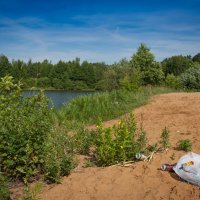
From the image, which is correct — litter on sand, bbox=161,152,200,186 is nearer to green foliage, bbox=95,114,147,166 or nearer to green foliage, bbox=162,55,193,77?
green foliage, bbox=95,114,147,166

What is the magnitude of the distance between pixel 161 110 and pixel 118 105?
169 cm

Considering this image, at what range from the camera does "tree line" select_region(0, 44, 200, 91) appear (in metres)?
6.73

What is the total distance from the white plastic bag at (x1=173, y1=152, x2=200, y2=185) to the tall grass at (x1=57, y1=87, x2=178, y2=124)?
5095 mm

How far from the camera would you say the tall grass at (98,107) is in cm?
963

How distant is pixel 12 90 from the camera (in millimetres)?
5953

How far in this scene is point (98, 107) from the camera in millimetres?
10391

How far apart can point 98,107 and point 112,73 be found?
27023 millimetres

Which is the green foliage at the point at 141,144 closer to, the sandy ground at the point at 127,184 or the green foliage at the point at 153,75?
the sandy ground at the point at 127,184

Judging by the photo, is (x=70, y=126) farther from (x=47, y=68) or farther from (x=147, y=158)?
(x=47, y=68)

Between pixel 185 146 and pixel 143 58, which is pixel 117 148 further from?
pixel 143 58

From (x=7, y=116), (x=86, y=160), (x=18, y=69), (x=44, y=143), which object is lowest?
(x=86, y=160)

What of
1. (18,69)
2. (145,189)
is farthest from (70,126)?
(145,189)

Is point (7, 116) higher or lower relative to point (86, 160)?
higher

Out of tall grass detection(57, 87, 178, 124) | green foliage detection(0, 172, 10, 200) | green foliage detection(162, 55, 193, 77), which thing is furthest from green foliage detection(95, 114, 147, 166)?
green foliage detection(162, 55, 193, 77)
